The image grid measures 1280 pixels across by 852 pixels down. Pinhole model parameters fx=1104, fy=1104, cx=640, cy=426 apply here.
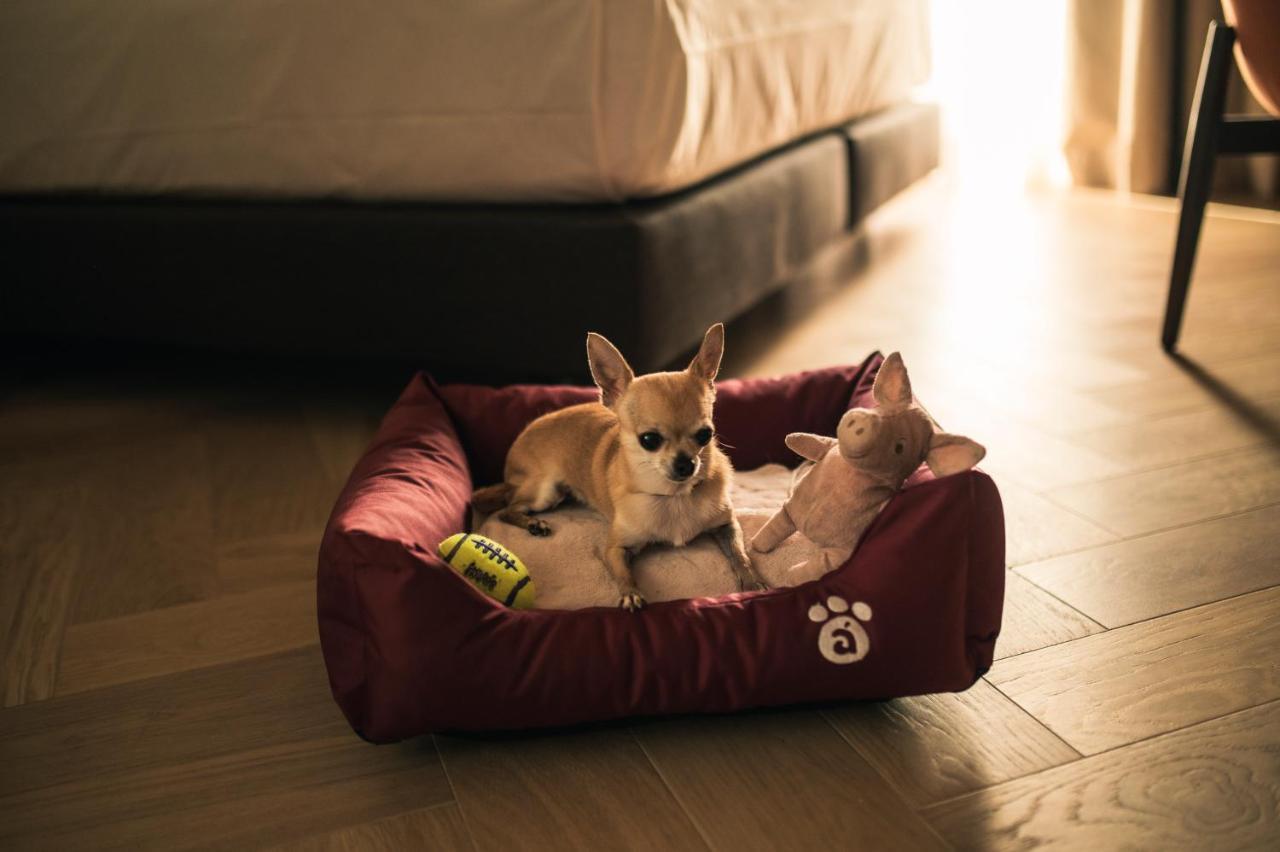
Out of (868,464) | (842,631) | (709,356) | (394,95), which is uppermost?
(394,95)

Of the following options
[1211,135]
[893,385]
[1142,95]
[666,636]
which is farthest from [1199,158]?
[1142,95]

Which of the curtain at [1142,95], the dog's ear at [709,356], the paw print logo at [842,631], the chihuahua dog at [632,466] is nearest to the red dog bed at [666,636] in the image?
the paw print logo at [842,631]

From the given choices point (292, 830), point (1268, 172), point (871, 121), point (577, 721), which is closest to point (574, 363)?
point (577, 721)

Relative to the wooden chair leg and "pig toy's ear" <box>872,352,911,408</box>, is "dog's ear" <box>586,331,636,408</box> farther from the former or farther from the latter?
the wooden chair leg

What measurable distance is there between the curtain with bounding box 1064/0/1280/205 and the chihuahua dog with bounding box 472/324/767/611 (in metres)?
3.07

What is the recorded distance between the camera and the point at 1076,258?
10.5 feet

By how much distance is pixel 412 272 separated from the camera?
2.08m

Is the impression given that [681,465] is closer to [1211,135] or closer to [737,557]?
[737,557]

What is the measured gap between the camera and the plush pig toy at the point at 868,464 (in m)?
1.29

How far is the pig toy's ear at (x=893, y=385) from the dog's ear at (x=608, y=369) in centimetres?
31

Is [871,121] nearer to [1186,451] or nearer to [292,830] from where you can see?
[1186,451]

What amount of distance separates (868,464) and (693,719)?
1.18 feet

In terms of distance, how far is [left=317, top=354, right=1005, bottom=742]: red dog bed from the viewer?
114 centimetres

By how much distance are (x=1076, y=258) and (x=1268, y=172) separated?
3.82ft
